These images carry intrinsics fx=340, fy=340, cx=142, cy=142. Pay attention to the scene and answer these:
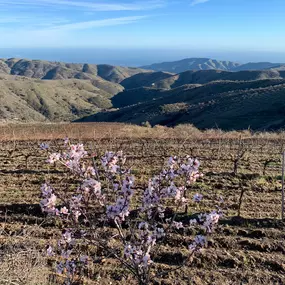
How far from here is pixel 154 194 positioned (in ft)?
14.2

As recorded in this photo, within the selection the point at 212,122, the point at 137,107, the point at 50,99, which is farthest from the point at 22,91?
the point at 212,122

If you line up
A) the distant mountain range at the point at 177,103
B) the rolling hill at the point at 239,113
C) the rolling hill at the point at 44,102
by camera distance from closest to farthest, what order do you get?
1. the rolling hill at the point at 239,113
2. the distant mountain range at the point at 177,103
3. the rolling hill at the point at 44,102

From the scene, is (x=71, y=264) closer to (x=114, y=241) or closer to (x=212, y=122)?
(x=114, y=241)

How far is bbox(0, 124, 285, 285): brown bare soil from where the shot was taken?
286 inches

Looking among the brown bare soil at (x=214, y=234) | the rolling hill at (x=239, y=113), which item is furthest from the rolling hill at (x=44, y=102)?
the brown bare soil at (x=214, y=234)

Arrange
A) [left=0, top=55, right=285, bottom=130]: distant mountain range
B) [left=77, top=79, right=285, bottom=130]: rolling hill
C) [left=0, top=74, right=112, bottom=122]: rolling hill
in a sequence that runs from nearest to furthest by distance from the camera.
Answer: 1. [left=77, top=79, right=285, bottom=130]: rolling hill
2. [left=0, top=55, right=285, bottom=130]: distant mountain range
3. [left=0, top=74, right=112, bottom=122]: rolling hill

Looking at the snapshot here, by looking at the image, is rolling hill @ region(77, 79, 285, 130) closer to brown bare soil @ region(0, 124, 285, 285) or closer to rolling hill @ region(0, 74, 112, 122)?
brown bare soil @ region(0, 124, 285, 285)

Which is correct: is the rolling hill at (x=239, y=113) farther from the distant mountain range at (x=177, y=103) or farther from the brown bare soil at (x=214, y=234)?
the brown bare soil at (x=214, y=234)

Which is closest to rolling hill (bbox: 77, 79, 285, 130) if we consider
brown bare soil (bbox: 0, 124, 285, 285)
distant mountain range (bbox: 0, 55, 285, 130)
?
distant mountain range (bbox: 0, 55, 285, 130)

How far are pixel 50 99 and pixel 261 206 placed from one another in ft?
514

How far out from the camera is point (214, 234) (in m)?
9.27

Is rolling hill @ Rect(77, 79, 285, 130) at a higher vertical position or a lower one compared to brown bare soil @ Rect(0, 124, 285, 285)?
lower

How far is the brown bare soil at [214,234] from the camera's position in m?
7.27

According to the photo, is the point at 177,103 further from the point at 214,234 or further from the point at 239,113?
the point at 214,234
